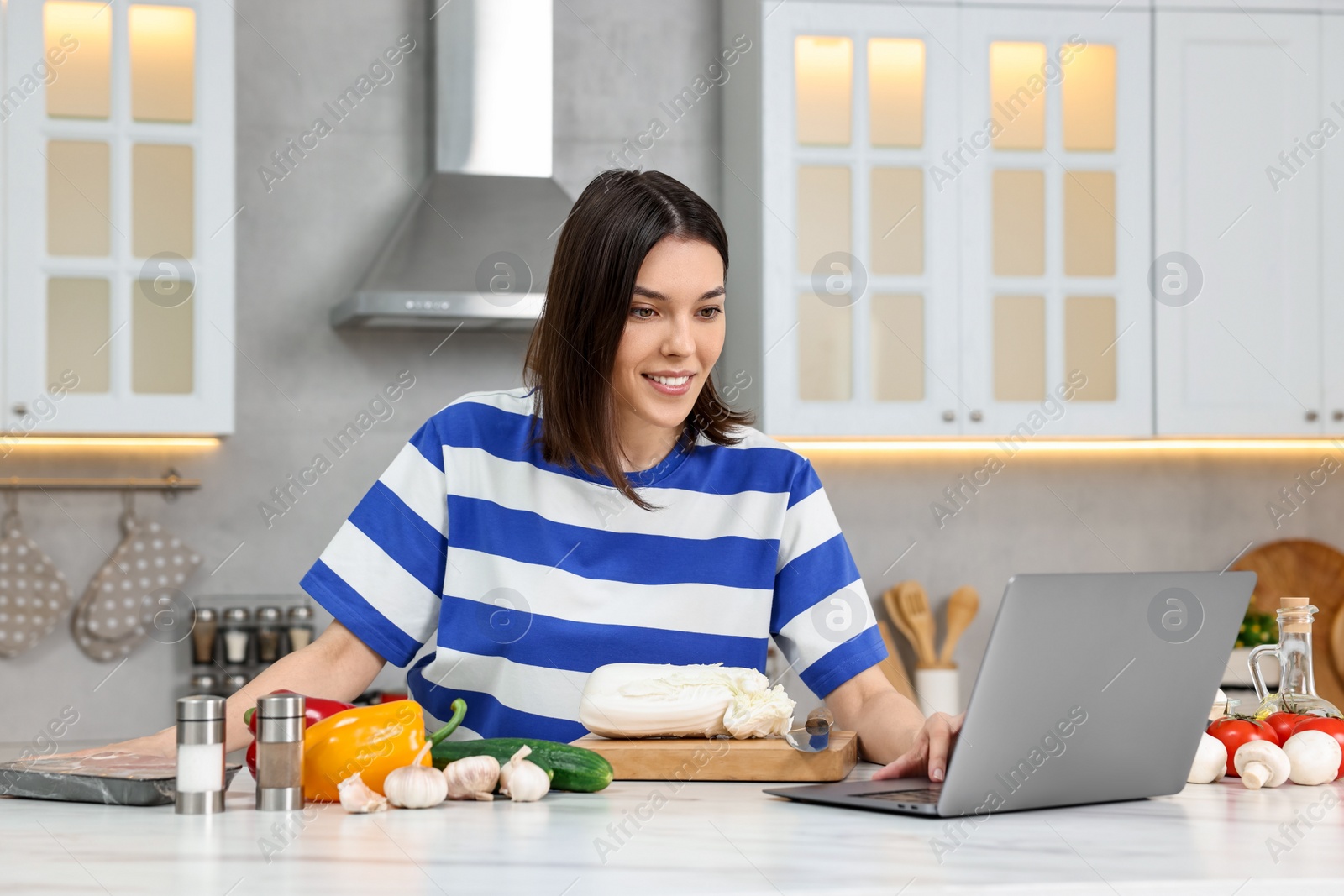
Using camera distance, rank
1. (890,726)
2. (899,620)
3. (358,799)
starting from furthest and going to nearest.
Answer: (899,620) → (890,726) → (358,799)

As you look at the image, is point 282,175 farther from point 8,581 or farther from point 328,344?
point 8,581

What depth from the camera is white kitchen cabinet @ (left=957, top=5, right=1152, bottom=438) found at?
304cm

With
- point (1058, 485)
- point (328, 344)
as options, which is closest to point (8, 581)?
point (328, 344)

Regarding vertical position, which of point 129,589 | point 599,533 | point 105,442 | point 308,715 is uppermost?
point 105,442

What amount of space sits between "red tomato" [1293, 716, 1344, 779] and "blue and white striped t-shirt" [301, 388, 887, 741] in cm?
46

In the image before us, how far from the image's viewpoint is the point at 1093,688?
100 centimetres

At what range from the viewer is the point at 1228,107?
3.10m

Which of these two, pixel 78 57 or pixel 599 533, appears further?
pixel 78 57

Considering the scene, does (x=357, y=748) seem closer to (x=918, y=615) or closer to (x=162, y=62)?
(x=162, y=62)

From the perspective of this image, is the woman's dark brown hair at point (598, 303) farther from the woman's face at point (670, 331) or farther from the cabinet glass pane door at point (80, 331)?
the cabinet glass pane door at point (80, 331)

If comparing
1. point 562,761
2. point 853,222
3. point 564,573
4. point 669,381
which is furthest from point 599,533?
point 853,222

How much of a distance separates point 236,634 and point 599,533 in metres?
1.73

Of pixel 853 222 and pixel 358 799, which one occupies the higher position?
pixel 853 222

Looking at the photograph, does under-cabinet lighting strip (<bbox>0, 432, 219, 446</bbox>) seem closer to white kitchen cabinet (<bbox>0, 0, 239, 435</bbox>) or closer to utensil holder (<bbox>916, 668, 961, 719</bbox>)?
white kitchen cabinet (<bbox>0, 0, 239, 435</bbox>)
